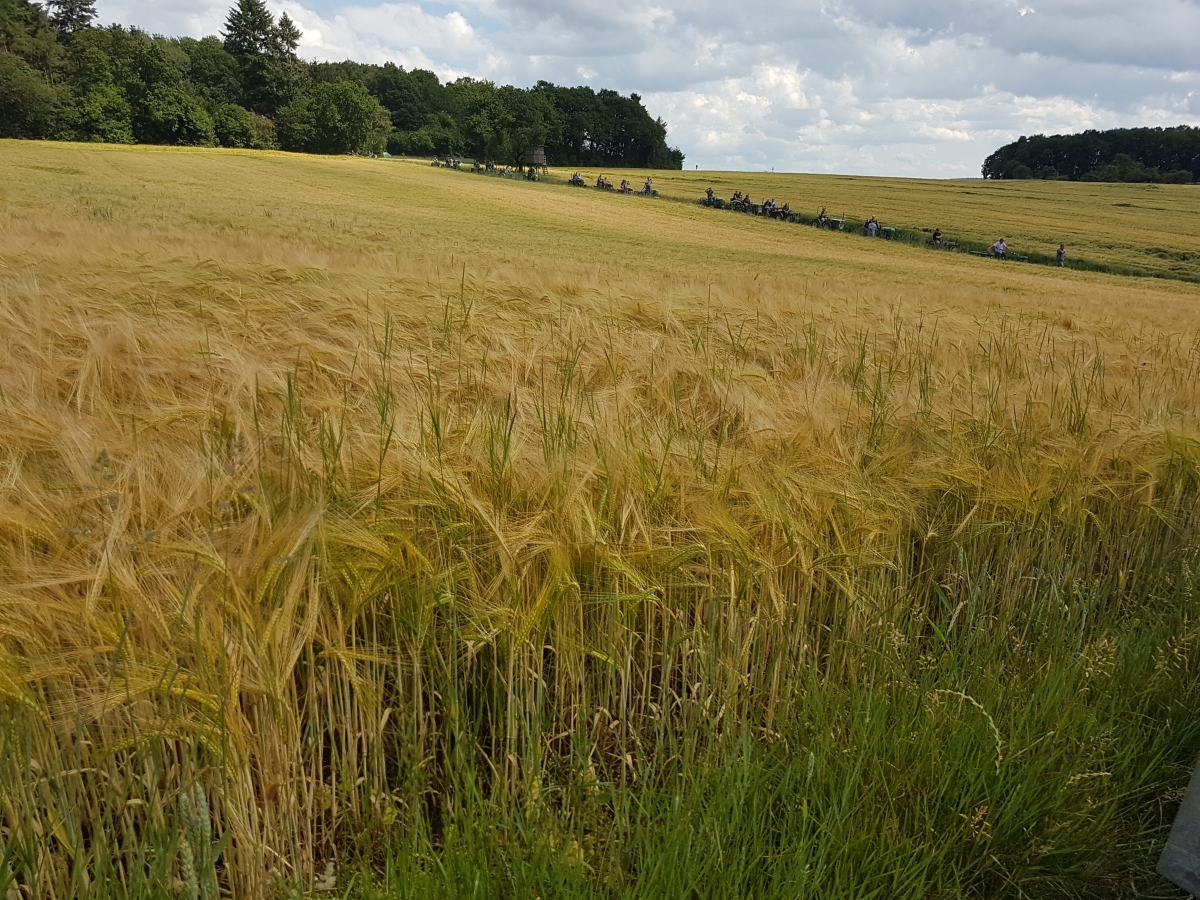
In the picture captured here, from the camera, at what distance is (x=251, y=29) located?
282 feet

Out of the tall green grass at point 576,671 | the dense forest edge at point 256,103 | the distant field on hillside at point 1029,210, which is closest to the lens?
the tall green grass at point 576,671

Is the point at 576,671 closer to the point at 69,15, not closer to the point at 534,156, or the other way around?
the point at 534,156

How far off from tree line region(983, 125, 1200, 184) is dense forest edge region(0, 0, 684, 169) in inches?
1685

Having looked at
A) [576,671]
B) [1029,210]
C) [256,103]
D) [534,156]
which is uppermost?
[256,103]

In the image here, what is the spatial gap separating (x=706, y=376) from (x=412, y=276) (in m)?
3.03

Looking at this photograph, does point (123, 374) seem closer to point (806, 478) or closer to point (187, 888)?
point (187, 888)

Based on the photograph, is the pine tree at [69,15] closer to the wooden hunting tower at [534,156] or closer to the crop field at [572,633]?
the wooden hunting tower at [534,156]

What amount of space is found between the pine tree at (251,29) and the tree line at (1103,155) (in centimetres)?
8834

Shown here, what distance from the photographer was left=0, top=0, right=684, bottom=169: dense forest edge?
5591 centimetres

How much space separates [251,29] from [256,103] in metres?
11.0

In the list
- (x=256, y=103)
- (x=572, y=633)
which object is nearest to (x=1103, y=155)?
(x=256, y=103)

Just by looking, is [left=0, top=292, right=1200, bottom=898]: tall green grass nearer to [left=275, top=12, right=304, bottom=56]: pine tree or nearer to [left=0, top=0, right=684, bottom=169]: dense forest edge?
[left=0, top=0, right=684, bottom=169]: dense forest edge

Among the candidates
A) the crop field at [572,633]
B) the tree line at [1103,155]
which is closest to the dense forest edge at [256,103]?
the tree line at [1103,155]

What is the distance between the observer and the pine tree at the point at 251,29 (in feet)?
281
